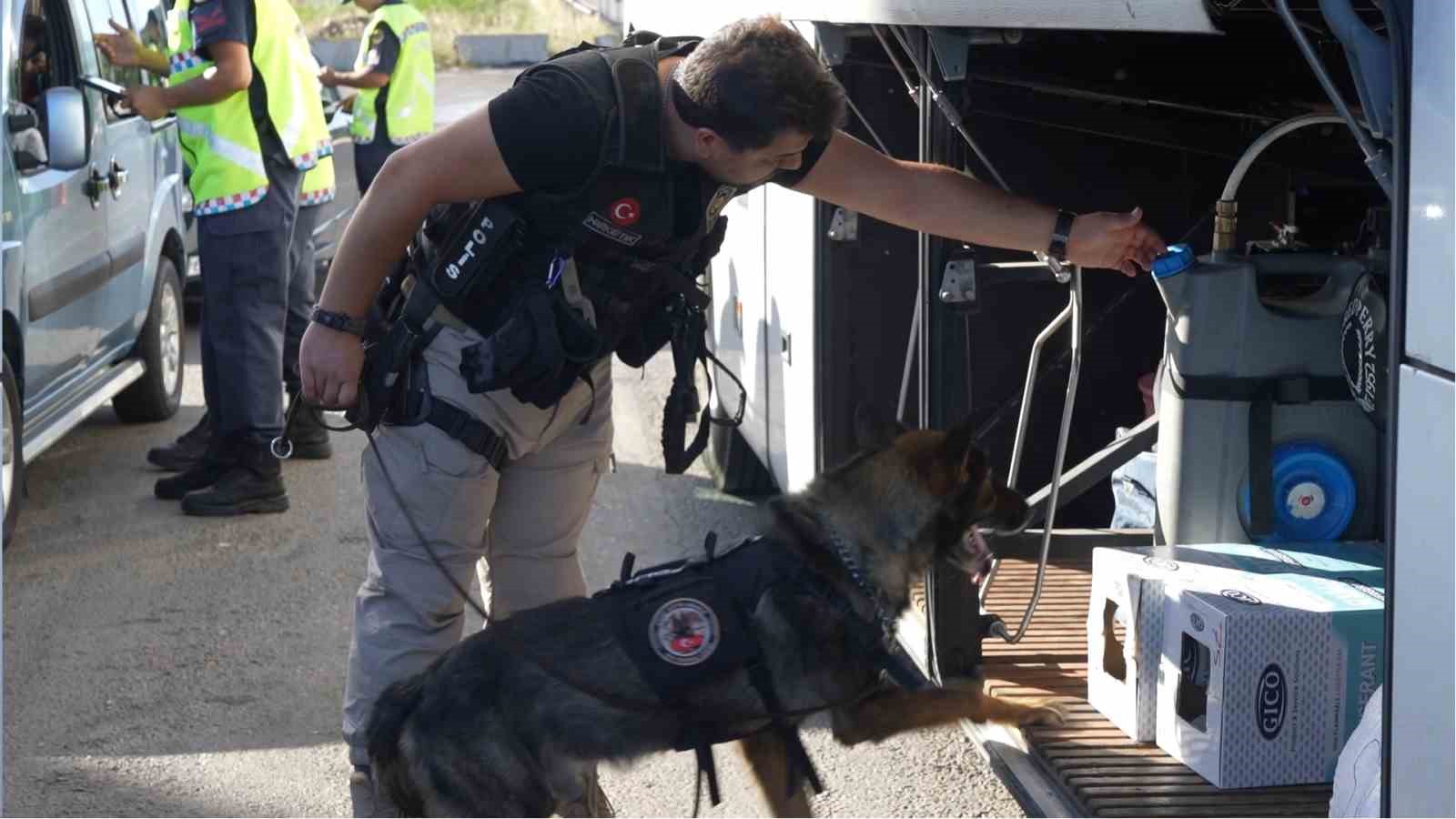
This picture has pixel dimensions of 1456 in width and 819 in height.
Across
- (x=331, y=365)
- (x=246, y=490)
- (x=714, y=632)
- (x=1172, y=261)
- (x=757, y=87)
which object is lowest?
(x=246, y=490)

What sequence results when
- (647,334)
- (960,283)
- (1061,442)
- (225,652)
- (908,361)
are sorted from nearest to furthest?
(647,334), (960,283), (1061,442), (908,361), (225,652)

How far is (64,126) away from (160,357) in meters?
2.13

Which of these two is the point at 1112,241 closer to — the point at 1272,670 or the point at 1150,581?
the point at 1150,581

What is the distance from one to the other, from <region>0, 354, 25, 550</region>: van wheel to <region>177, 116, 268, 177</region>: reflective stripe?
1.08 m

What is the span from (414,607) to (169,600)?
7.98 ft

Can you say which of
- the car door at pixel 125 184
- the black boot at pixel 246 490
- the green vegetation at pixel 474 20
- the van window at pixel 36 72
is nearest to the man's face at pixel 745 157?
the van window at pixel 36 72

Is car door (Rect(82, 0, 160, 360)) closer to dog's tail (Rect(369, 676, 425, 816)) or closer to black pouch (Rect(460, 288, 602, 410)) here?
black pouch (Rect(460, 288, 602, 410))

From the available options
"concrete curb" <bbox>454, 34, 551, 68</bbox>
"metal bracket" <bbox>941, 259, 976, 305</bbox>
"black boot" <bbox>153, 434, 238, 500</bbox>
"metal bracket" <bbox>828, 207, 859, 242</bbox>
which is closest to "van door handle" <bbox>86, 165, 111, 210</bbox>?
"black boot" <bbox>153, 434, 238, 500</bbox>

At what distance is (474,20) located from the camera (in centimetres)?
3341

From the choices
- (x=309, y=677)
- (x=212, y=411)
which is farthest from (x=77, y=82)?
(x=309, y=677)

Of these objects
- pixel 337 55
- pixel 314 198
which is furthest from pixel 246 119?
pixel 337 55

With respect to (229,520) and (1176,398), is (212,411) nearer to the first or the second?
(229,520)

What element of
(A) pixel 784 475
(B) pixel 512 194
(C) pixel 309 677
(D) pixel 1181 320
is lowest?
(C) pixel 309 677

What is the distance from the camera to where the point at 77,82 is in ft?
20.2
